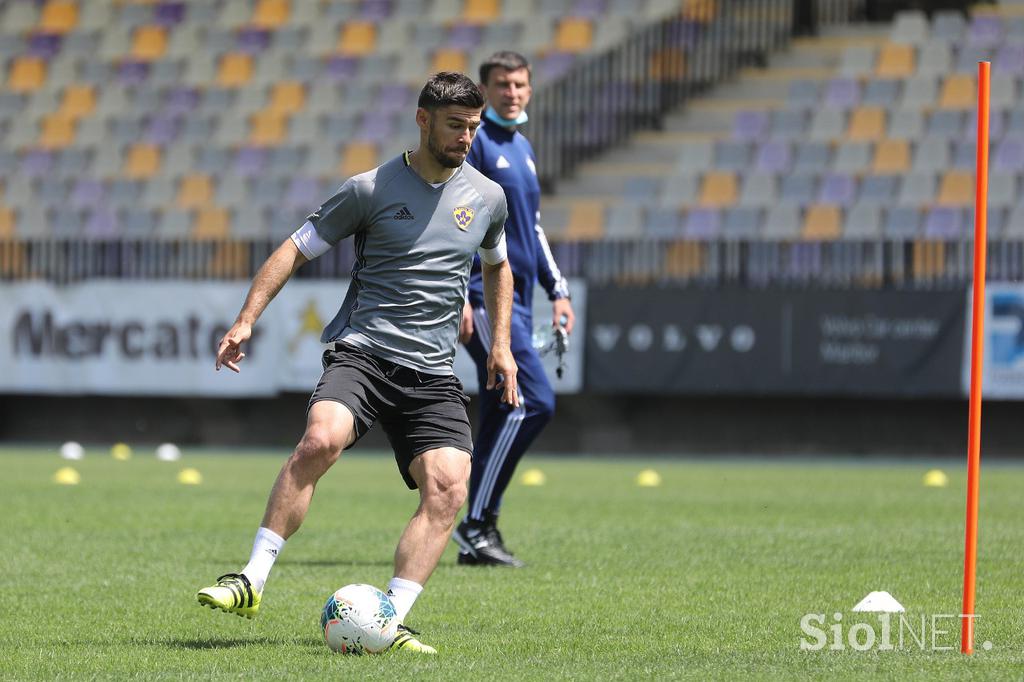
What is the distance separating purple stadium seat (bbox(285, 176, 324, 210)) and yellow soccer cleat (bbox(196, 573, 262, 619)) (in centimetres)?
1822

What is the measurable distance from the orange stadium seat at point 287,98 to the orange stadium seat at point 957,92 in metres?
9.36

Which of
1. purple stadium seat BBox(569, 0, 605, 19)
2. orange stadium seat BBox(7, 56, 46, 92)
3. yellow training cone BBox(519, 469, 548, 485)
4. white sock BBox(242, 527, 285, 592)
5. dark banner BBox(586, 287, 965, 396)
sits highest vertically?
purple stadium seat BBox(569, 0, 605, 19)

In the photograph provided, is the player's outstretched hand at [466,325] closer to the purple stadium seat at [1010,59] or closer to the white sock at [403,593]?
the white sock at [403,593]

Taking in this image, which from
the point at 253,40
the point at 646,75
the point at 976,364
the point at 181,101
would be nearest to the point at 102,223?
the point at 181,101

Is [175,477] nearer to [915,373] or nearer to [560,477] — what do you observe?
[560,477]

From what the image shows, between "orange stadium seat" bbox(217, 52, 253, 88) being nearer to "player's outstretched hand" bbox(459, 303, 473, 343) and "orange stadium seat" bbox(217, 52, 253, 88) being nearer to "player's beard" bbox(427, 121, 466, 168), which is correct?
"player's outstretched hand" bbox(459, 303, 473, 343)

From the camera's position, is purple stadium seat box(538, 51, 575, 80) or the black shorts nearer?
the black shorts

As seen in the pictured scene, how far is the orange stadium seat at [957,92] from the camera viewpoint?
72.8 ft

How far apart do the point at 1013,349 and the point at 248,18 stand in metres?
15.5

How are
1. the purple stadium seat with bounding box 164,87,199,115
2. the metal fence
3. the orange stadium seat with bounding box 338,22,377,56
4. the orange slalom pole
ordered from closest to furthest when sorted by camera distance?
the orange slalom pole
the metal fence
the purple stadium seat with bounding box 164,87,199,115
the orange stadium seat with bounding box 338,22,377,56

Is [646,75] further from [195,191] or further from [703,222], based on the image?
[195,191]

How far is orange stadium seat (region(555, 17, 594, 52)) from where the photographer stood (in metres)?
25.5

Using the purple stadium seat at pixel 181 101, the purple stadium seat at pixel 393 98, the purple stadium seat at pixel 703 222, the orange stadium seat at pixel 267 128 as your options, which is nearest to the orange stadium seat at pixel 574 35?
the purple stadium seat at pixel 393 98

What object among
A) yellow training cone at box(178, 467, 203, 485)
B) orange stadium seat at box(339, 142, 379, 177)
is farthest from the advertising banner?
orange stadium seat at box(339, 142, 379, 177)
